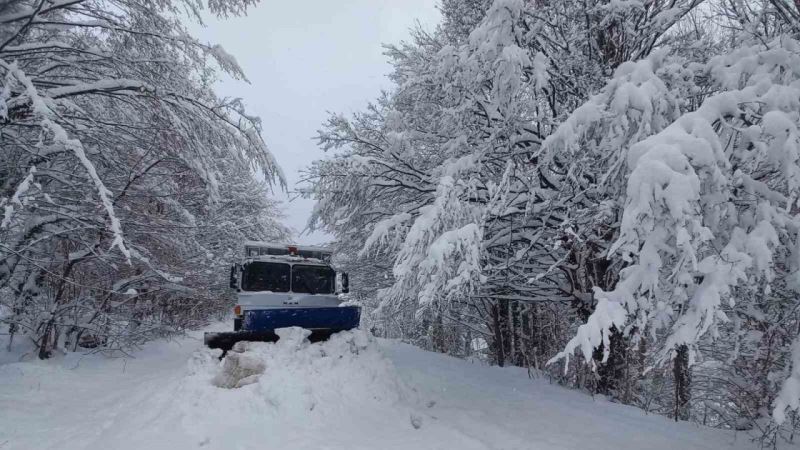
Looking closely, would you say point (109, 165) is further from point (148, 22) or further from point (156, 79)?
point (148, 22)

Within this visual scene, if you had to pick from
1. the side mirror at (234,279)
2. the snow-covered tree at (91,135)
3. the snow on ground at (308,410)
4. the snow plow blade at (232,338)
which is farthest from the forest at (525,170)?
the snow plow blade at (232,338)

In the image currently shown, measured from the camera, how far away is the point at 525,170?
7035 millimetres

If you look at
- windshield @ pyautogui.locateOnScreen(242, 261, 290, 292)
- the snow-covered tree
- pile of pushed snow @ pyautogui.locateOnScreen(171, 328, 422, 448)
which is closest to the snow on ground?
pile of pushed snow @ pyautogui.locateOnScreen(171, 328, 422, 448)

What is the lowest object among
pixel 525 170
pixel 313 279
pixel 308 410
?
pixel 308 410

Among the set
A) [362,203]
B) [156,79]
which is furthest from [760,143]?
[156,79]

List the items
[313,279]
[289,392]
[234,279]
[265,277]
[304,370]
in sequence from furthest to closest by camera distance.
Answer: [313,279], [265,277], [234,279], [304,370], [289,392]

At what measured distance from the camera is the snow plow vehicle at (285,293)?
7.98 meters

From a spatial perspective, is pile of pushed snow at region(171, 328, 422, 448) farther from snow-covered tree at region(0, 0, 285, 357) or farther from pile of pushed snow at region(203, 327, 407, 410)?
snow-covered tree at region(0, 0, 285, 357)

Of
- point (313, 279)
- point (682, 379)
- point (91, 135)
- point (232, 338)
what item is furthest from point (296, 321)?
point (682, 379)

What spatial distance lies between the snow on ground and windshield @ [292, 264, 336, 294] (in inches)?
98.0

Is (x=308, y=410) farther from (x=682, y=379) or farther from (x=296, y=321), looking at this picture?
(x=682, y=379)

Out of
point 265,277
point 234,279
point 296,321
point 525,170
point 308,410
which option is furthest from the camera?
point 265,277

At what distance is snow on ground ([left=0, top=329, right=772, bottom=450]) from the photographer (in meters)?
4.87

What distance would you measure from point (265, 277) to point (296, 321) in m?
1.99
